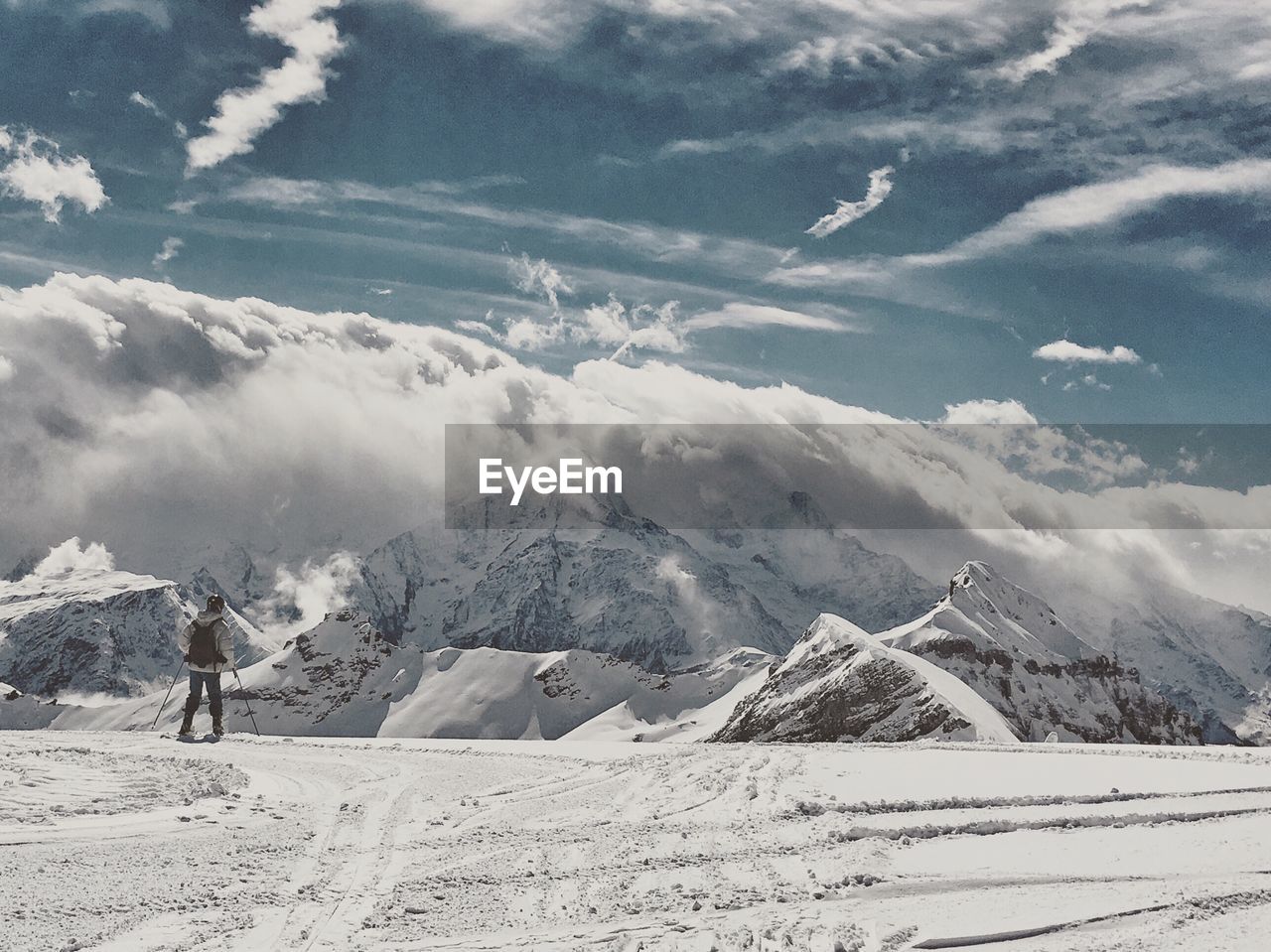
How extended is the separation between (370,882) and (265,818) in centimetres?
411

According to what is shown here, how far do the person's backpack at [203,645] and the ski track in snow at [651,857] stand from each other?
8.25 meters

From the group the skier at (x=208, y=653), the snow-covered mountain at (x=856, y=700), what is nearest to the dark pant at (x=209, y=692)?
the skier at (x=208, y=653)

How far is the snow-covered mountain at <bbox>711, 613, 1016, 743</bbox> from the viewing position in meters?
131

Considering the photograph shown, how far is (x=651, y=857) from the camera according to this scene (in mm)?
11148

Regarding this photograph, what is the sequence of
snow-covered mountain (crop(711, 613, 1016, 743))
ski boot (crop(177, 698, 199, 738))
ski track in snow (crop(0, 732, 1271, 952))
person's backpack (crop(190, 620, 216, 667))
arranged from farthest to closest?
snow-covered mountain (crop(711, 613, 1016, 743)), person's backpack (crop(190, 620, 216, 667)), ski boot (crop(177, 698, 199, 738)), ski track in snow (crop(0, 732, 1271, 952))

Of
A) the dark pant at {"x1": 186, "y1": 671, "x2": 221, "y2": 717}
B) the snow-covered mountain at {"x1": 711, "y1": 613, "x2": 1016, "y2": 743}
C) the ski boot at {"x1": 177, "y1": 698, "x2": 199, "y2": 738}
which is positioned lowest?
the snow-covered mountain at {"x1": 711, "y1": 613, "x2": 1016, "y2": 743}

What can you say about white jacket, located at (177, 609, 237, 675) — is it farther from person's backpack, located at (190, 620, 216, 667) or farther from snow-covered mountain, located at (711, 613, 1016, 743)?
snow-covered mountain, located at (711, 613, 1016, 743)

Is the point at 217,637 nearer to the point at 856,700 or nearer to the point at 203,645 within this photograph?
the point at 203,645

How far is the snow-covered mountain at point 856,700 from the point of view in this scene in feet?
431

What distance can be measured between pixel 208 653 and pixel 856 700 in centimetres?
13193

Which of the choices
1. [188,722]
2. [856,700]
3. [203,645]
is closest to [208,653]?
[203,645]

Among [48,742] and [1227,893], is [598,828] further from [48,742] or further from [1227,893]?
[48,742]

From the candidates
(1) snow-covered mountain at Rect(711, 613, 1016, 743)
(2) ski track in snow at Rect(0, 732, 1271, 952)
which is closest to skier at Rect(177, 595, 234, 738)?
(2) ski track in snow at Rect(0, 732, 1271, 952)

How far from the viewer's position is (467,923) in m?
8.91
